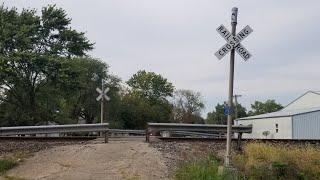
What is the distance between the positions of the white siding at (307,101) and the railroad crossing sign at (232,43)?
64.2m

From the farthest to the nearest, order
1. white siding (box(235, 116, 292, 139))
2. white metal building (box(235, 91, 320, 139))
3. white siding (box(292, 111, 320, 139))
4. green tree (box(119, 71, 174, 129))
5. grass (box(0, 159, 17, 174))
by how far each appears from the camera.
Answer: green tree (box(119, 71, 174, 129))
white siding (box(235, 116, 292, 139))
white siding (box(292, 111, 320, 139))
white metal building (box(235, 91, 320, 139))
grass (box(0, 159, 17, 174))

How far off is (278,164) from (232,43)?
3.19 meters

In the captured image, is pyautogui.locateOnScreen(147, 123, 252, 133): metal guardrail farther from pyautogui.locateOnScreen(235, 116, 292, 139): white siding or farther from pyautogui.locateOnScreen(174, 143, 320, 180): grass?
pyautogui.locateOnScreen(235, 116, 292, 139): white siding

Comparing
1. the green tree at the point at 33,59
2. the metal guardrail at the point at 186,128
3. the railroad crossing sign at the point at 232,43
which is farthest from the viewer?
the green tree at the point at 33,59

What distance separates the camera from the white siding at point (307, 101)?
76.5 meters

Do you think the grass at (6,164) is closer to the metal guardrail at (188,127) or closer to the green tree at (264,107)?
the metal guardrail at (188,127)

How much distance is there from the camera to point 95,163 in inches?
556

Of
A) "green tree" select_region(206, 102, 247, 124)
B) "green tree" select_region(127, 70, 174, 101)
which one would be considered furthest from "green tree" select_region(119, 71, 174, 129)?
"green tree" select_region(206, 102, 247, 124)

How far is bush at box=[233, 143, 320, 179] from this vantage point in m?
13.7

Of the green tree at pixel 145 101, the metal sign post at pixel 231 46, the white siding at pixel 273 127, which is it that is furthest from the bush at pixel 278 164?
the green tree at pixel 145 101

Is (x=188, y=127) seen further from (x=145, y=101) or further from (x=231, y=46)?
(x=145, y=101)

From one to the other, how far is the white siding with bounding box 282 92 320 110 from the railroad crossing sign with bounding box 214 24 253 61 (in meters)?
64.2

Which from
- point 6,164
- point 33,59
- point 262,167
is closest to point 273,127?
point 33,59

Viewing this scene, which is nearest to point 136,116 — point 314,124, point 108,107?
point 108,107
